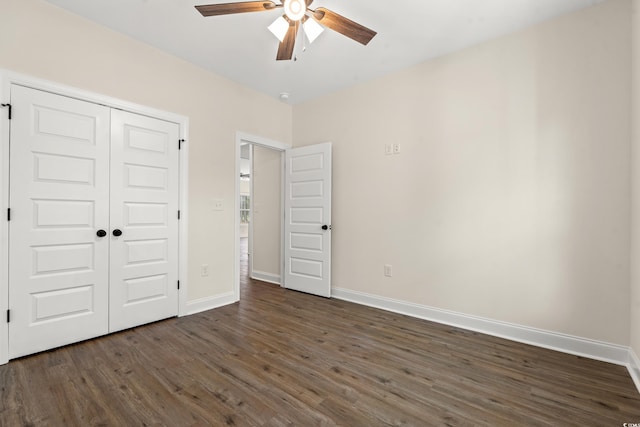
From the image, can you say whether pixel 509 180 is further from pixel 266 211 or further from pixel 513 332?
pixel 266 211

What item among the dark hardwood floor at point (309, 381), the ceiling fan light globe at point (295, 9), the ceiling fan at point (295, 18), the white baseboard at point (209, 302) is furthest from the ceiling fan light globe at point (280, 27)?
the white baseboard at point (209, 302)

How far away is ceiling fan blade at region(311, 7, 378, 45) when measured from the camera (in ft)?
6.63

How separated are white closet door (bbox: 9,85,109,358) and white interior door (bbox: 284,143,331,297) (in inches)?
89.6

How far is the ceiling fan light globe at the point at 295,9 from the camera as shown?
2.00 m

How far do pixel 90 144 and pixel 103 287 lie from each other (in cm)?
131

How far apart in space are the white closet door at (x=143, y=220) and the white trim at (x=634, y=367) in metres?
3.94

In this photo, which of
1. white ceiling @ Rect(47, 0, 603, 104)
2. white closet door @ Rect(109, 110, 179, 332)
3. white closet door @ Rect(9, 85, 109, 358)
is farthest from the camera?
white closet door @ Rect(109, 110, 179, 332)

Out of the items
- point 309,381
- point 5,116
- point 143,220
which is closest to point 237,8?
point 5,116

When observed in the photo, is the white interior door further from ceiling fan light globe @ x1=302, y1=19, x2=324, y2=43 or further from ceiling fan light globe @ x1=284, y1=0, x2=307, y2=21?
ceiling fan light globe @ x1=284, y1=0, x2=307, y2=21

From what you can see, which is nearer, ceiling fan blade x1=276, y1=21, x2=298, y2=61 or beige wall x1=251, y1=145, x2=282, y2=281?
ceiling fan blade x1=276, y1=21, x2=298, y2=61

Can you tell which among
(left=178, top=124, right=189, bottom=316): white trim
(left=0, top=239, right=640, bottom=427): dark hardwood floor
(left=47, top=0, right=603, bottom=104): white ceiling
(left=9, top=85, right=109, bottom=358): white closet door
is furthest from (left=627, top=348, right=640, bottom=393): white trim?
(left=9, top=85, right=109, bottom=358): white closet door

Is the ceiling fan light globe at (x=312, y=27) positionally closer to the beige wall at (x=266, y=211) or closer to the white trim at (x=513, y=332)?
the beige wall at (x=266, y=211)

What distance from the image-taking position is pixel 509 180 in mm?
2729

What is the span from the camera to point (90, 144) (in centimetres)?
260
